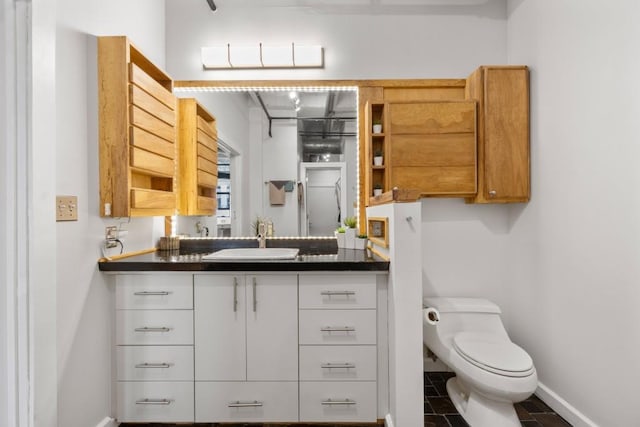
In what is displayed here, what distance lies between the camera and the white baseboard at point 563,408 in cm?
169

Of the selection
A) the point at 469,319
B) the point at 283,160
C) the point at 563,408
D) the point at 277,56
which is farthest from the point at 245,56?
the point at 563,408

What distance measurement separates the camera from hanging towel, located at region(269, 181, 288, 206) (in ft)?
7.87

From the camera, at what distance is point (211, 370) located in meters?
1.74

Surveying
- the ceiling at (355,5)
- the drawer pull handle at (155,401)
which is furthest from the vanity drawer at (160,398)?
the ceiling at (355,5)

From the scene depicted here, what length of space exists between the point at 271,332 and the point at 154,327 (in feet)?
2.08

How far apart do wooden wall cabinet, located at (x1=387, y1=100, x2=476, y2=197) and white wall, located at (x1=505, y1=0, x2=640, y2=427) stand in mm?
408

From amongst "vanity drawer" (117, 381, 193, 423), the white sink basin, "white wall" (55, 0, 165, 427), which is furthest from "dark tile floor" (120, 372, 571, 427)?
the white sink basin

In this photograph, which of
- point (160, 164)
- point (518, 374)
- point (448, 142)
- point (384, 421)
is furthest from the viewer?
point (448, 142)

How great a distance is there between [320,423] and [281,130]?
192cm

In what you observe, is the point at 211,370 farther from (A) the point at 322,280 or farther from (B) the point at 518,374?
(B) the point at 518,374

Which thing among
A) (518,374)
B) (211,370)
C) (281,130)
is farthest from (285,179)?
(518,374)

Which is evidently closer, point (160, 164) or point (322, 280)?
point (322, 280)

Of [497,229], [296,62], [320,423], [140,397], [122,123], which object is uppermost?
[296,62]

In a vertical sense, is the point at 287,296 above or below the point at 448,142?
below
